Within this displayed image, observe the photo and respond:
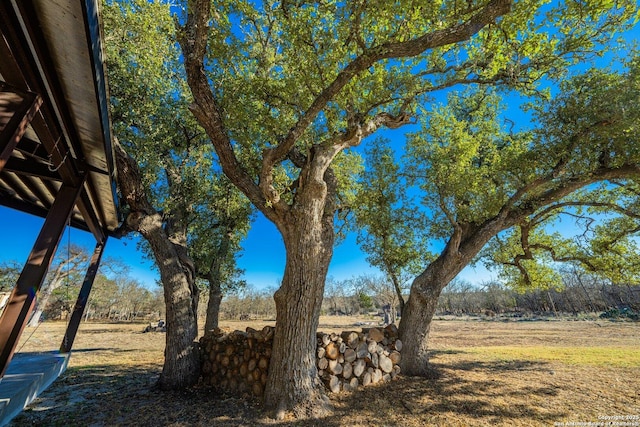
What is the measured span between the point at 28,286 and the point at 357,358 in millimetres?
5609

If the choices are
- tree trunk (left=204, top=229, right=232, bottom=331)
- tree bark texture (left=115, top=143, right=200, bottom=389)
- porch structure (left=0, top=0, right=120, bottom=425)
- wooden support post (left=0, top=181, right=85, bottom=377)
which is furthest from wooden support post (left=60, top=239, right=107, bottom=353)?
wooden support post (left=0, top=181, right=85, bottom=377)

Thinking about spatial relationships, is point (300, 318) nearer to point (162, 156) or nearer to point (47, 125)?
point (47, 125)

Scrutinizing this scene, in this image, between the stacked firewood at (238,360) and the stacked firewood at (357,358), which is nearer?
the stacked firewood at (238,360)

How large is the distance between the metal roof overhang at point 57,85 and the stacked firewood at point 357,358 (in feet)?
16.7

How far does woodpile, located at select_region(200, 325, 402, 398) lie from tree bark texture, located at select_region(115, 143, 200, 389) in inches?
19.1

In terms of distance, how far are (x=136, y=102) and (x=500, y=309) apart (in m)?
59.7

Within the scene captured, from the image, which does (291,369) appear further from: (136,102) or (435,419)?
(136,102)

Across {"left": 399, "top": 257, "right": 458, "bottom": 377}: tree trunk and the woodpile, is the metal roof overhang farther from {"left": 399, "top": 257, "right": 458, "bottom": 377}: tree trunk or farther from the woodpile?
{"left": 399, "top": 257, "right": 458, "bottom": 377}: tree trunk

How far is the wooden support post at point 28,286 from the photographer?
3.08 meters

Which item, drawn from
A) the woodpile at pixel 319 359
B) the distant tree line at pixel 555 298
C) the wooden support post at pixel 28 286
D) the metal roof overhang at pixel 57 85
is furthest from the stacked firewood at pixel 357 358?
the distant tree line at pixel 555 298

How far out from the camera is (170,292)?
5.84m

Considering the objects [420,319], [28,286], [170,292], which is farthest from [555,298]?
[28,286]

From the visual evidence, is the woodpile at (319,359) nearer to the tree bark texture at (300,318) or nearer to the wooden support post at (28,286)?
A: the tree bark texture at (300,318)

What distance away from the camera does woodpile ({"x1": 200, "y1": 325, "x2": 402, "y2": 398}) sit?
Result: 5.49 metres
